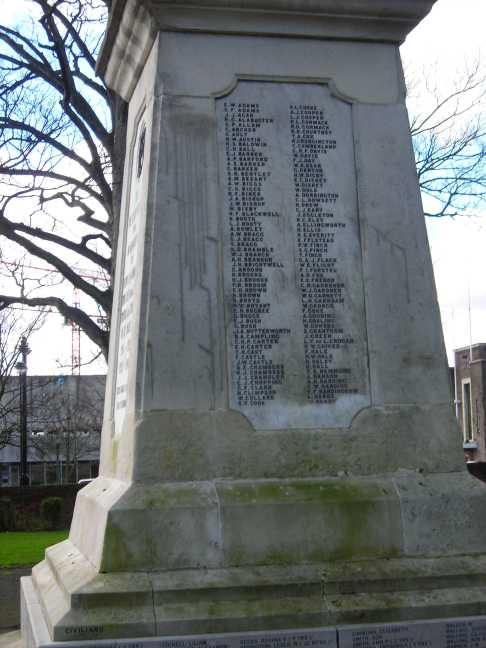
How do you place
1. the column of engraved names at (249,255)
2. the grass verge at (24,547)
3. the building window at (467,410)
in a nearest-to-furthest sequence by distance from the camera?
the column of engraved names at (249,255) → the grass verge at (24,547) → the building window at (467,410)

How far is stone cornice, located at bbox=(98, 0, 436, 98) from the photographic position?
5.89 m

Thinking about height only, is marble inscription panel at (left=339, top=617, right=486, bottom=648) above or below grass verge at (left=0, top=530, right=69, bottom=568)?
above

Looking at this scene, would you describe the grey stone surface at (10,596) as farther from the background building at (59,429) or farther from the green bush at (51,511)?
the background building at (59,429)

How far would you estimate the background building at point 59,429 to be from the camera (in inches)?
1946

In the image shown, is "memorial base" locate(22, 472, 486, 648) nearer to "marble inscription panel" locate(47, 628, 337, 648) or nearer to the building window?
"marble inscription panel" locate(47, 628, 337, 648)

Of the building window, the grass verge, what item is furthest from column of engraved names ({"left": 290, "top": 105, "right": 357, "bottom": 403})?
the building window

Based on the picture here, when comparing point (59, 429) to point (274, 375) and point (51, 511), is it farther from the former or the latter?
point (274, 375)

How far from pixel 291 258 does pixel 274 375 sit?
72 centimetres

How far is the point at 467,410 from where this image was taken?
49.2 meters

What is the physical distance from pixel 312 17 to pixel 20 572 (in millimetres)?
12116

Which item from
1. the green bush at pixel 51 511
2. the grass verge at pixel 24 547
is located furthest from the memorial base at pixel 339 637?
the green bush at pixel 51 511

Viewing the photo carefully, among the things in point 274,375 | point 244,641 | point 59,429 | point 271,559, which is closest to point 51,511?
point 274,375

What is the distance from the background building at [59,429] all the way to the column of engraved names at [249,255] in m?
40.4

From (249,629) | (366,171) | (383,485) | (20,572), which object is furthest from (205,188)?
(20,572)
